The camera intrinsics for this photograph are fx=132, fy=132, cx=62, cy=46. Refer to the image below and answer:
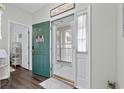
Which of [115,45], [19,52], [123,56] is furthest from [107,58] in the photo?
[19,52]

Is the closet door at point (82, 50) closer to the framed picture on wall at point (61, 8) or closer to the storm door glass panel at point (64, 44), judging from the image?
the framed picture on wall at point (61, 8)

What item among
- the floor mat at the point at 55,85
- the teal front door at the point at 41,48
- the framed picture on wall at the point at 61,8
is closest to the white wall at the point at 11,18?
the teal front door at the point at 41,48

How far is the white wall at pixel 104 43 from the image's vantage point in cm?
228

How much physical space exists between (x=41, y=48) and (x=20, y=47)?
249 centimetres

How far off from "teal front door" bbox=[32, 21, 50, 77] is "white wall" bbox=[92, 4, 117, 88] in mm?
2064

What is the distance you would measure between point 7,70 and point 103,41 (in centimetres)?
329

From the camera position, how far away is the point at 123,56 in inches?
73.7

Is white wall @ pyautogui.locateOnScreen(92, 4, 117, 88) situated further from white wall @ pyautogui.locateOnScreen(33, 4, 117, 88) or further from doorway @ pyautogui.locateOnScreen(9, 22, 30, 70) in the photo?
doorway @ pyautogui.locateOnScreen(9, 22, 30, 70)

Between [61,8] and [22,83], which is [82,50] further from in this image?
[22,83]

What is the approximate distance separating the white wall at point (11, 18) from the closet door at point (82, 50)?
2.45 m

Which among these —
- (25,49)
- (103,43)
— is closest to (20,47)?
(25,49)

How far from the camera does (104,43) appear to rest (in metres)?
2.36

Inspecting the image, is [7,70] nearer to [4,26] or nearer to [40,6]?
[4,26]

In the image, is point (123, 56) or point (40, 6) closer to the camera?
point (123, 56)
